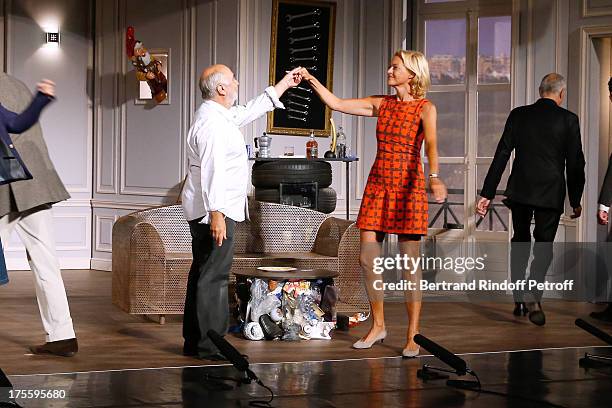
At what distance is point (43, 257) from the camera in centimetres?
518

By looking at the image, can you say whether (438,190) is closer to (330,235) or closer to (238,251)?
(330,235)

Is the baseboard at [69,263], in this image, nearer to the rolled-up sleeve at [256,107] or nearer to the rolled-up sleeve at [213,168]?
the rolled-up sleeve at [256,107]

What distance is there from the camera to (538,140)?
6.82 m

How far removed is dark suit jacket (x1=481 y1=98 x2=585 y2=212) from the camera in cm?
679

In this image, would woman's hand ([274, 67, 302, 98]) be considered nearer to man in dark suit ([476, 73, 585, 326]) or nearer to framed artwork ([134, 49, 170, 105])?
man in dark suit ([476, 73, 585, 326])

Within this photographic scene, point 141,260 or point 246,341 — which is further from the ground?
point 141,260

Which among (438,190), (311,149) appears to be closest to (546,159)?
(438,190)

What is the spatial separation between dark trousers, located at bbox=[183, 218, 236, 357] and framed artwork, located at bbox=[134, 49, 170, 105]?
13.5ft

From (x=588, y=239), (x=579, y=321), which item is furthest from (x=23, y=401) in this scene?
(x=588, y=239)

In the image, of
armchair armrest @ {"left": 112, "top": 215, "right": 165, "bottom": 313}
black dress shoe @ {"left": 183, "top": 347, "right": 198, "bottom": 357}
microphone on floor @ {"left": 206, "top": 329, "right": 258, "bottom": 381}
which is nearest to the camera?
microphone on floor @ {"left": 206, "top": 329, "right": 258, "bottom": 381}

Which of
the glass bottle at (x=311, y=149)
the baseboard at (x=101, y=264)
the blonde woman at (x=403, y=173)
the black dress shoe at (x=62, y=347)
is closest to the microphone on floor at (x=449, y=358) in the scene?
the blonde woman at (x=403, y=173)

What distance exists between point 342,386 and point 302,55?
4.82 m

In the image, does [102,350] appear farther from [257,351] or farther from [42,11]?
[42,11]

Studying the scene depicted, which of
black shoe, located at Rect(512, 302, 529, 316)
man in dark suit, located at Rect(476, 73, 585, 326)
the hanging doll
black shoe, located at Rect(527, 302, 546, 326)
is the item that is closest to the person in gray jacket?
man in dark suit, located at Rect(476, 73, 585, 326)
